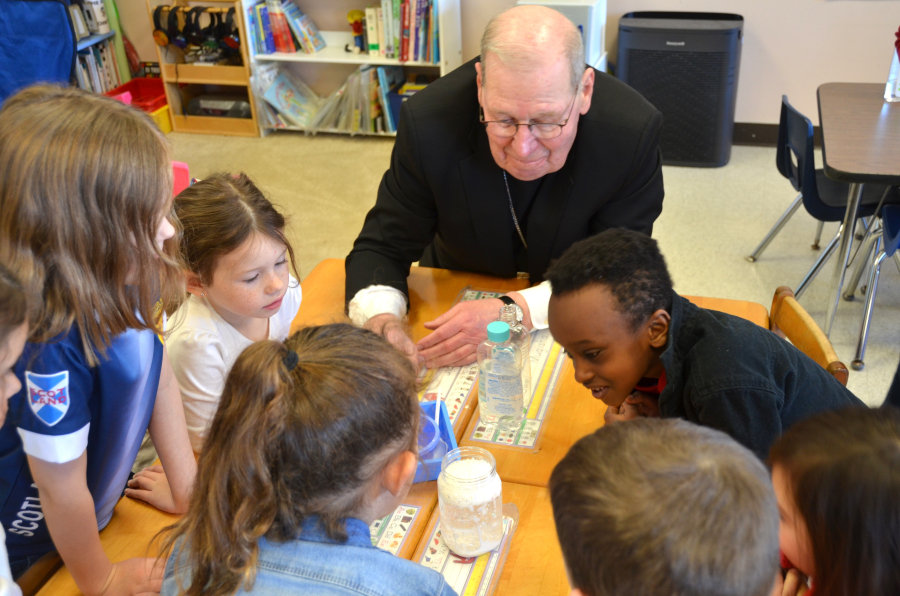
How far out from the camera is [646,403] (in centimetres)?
132

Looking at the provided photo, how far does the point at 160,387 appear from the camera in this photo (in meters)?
1.22

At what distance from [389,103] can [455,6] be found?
64 centimetres

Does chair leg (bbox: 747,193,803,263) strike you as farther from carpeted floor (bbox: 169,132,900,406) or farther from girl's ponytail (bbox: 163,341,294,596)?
girl's ponytail (bbox: 163,341,294,596)

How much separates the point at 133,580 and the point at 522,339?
0.76m

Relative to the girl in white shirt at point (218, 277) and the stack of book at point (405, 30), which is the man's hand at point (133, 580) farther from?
the stack of book at point (405, 30)

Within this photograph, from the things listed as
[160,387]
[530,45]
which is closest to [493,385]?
[160,387]

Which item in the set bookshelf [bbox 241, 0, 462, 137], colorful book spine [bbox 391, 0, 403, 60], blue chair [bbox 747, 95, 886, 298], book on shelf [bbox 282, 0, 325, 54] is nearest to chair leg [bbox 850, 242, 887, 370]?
blue chair [bbox 747, 95, 886, 298]

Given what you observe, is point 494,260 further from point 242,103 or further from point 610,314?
point 242,103

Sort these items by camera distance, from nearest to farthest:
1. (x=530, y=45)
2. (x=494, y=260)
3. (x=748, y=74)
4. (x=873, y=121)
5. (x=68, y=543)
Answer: (x=68, y=543) < (x=530, y=45) < (x=494, y=260) < (x=873, y=121) < (x=748, y=74)

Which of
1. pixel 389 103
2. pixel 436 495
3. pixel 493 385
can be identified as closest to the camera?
pixel 436 495

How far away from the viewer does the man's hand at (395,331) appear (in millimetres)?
1421

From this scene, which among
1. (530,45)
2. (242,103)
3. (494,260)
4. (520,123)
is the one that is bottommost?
(242,103)

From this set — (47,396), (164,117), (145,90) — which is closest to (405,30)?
(164,117)

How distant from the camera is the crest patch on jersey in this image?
3.28 ft
